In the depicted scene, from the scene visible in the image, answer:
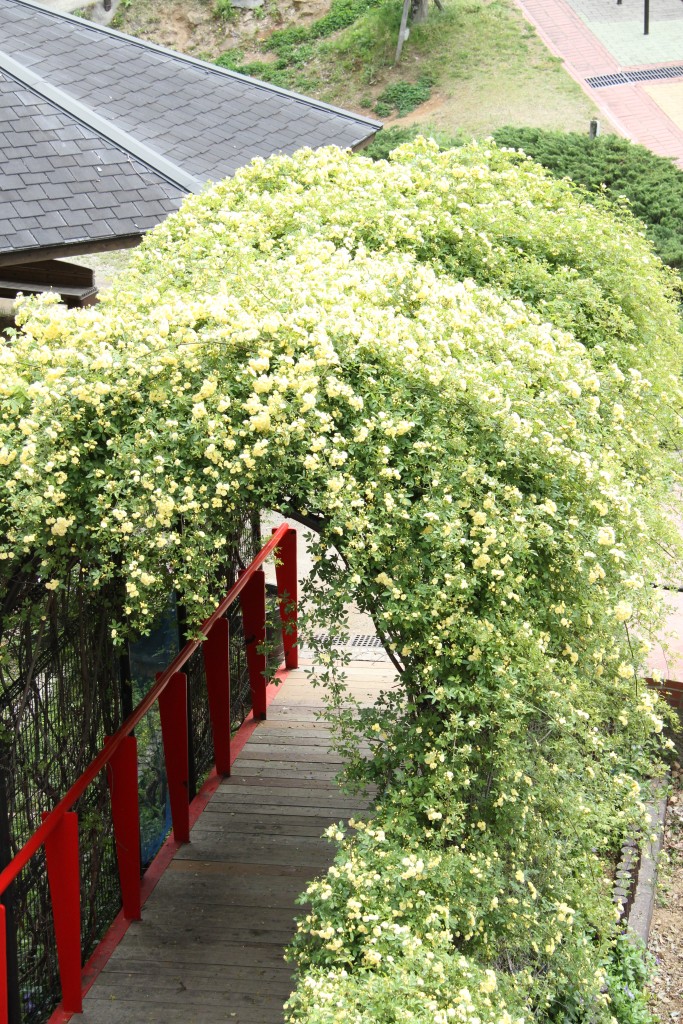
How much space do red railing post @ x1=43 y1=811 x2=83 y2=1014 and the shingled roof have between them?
3.09 meters

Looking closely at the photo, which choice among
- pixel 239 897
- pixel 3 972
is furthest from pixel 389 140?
pixel 3 972

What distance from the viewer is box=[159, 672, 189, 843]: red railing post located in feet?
17.6

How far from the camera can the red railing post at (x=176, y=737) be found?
5.36m

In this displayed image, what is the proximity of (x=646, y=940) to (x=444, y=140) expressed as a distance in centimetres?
1025

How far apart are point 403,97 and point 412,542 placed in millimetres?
19289

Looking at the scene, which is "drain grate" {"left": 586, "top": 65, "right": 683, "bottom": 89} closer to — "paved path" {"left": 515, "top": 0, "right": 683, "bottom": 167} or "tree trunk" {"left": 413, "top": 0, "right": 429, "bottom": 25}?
"paved path" {"left": 515, "top": 0, "right": 683, "bottom": 167}

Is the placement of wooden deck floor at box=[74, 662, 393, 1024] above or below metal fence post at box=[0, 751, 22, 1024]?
below

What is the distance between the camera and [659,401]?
5.05 metres

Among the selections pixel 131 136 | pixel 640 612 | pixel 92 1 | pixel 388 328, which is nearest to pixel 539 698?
pixel 640 612

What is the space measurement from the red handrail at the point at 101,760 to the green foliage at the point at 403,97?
16532 millimetres

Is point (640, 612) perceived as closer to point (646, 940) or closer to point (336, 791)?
point (646, 940)

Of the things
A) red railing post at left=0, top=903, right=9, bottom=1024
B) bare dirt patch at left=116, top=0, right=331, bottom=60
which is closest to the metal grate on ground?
red railing post at left=0, top=903, right=9, bottom=1024

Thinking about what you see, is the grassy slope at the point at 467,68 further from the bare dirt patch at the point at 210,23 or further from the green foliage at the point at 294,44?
the bare dirt patch at the point at 210,23

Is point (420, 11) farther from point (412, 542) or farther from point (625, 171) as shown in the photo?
point (412, 542)
